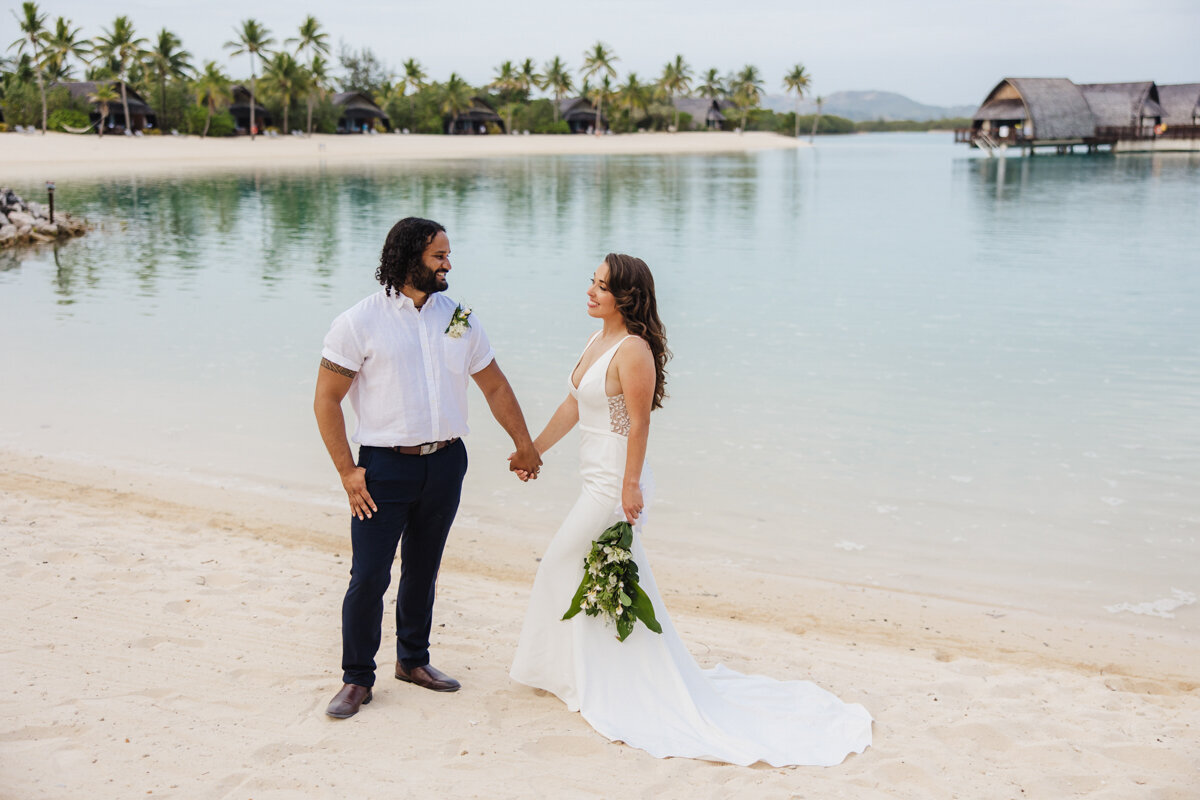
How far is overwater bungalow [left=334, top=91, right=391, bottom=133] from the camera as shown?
91688mm

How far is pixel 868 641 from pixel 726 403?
21.1 ft

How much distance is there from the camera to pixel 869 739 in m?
4.12

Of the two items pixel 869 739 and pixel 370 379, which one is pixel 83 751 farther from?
pixel 869 739

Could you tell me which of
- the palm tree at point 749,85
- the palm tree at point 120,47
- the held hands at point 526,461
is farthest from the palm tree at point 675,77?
the held hands at point 526,461

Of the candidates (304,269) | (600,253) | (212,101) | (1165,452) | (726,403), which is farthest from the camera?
(212,101)

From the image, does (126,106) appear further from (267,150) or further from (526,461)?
(526,461)

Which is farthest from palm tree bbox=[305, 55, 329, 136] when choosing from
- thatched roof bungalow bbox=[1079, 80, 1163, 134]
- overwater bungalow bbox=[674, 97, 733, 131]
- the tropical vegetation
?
thatched roof bungalow bbox=[1079, 80, 1163, 134]

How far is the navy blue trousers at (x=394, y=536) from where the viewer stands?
13.1ft

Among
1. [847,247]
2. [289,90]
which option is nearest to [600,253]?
[847,247]

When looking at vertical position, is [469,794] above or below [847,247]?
below

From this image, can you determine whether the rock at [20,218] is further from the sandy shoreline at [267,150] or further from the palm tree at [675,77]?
the palm tree at [675,77]

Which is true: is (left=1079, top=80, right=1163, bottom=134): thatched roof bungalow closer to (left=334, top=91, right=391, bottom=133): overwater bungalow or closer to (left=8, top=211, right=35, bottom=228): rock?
(left=334, top=91, right=391, bottom=133): overwater bungalow

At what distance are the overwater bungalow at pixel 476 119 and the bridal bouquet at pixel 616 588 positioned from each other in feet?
334

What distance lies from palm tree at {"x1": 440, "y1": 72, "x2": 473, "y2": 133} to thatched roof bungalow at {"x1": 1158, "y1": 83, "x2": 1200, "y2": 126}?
210ft
